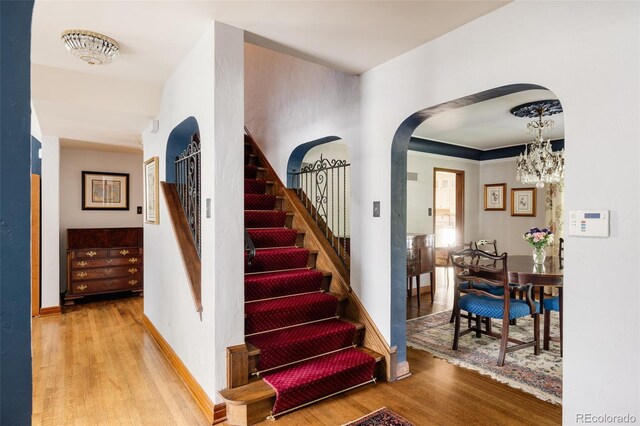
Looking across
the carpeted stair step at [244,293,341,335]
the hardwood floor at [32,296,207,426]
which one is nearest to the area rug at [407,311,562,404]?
the carpeted stair step at [244,293,341,335]

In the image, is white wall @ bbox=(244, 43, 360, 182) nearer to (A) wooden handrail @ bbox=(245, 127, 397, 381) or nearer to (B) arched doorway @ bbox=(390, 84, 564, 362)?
(A) wooden handrail @ bbox=(245, 127, 397, 381)

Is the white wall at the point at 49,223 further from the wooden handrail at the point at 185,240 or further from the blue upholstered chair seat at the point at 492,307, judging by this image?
the blue upholstered chair seat at the point at 492,307

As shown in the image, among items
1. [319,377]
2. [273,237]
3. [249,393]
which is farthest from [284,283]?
[249,393]

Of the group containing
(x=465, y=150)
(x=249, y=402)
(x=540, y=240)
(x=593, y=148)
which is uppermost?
(x=465, y=150)

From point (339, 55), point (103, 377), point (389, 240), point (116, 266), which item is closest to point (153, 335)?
point (103, 377)

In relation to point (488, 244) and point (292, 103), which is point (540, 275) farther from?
point (292, 103)

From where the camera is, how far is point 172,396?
2713 mm

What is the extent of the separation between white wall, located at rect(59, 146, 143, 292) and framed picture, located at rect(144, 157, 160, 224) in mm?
2423

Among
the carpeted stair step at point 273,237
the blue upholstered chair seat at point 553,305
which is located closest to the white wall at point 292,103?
the carpeted stair step at point 273,237

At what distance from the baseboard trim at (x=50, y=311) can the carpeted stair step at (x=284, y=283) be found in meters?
3.50

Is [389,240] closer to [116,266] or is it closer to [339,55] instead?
[339,55]

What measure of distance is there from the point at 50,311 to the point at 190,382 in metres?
3.39

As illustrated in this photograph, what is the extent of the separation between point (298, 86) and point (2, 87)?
3524 mm

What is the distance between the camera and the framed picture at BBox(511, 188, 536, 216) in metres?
6.61
